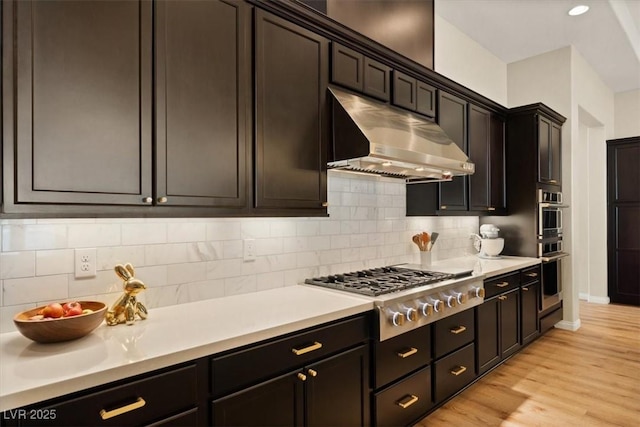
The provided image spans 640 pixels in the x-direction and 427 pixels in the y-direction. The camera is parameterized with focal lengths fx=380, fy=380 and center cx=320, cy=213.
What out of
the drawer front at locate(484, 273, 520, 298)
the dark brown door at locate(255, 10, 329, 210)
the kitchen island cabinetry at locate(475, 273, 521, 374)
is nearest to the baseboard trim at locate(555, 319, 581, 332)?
the kitchen island cabinetry at locate(475, 273, 521, 374)

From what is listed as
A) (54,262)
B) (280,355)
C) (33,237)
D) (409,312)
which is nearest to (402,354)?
(409,312)

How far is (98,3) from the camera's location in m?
1.43

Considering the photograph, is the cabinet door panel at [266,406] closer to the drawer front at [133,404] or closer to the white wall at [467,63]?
the drawer front at [133,404]

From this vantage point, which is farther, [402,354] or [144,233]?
[402,354]

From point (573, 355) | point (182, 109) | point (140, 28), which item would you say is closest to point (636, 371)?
point (573, 355)

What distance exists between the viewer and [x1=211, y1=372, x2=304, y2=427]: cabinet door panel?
1.46 metres

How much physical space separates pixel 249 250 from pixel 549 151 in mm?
3714

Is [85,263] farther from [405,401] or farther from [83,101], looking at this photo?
[405,401]

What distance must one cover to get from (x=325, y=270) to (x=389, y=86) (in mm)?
1410

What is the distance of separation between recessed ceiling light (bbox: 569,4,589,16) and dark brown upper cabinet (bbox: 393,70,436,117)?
1867mm

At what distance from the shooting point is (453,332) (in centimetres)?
265

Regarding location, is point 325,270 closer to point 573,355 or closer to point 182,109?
point 182,109

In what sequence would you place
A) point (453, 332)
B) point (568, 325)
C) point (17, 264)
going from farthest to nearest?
1. point (568, 325)
2. point (453, 332)
3. point (17, 264)

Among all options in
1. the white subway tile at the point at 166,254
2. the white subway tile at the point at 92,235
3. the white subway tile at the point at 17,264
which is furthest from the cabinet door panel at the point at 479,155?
the white subway tile at the point at 17,264
